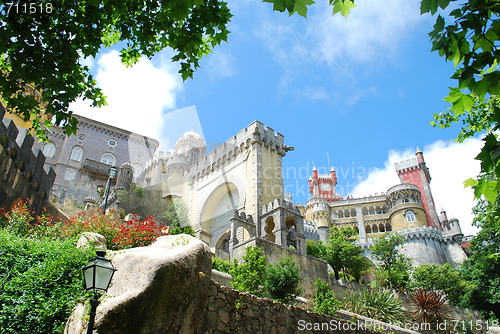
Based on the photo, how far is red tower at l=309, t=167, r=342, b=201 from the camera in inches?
3007

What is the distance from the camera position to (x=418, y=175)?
210 ft

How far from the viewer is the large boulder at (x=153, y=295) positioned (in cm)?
602

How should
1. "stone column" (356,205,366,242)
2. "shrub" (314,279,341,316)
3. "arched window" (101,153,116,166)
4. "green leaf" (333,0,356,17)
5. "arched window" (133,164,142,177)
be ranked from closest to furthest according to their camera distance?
"green leaf" (333,0,356,17)
"shrub" (314,279,341,316)
"arched window" (101,153,116,166)
"arched window" (133,164,142,177)
"stone column" (356,205,366,242)

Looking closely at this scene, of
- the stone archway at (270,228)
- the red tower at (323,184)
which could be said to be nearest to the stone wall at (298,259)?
the stone archway at (270,228)

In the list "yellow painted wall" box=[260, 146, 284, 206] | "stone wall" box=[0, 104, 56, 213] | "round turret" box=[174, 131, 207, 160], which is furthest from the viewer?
"round turret" box=[174, 131, 207, 160]

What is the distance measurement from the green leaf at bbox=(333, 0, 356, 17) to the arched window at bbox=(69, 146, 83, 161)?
135 ft

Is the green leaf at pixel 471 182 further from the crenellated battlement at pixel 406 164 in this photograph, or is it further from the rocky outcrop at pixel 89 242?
the crenellated battlement at pixel 406 164

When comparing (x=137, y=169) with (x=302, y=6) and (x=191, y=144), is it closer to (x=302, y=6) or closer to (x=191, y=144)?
(x=191, y=144)

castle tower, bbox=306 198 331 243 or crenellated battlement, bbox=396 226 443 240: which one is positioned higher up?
castle tower, bbox=306 198 331 243

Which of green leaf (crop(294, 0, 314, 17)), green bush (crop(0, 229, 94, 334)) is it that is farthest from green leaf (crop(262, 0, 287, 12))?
green bush (crop(0, 229, 94, 334))

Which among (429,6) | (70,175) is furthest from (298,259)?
(70,175)

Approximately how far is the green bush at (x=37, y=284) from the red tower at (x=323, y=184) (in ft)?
233

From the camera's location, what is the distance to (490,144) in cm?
395

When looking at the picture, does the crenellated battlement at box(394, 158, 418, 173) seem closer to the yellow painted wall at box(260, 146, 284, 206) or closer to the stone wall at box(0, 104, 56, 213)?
the yellow painted wall at box(260, 146, 284, 206)
